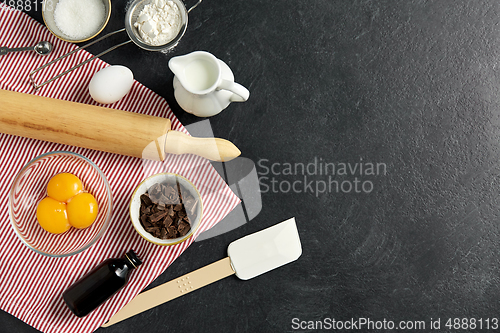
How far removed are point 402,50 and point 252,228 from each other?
625 millimetres

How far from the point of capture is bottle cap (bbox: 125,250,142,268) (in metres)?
0.86

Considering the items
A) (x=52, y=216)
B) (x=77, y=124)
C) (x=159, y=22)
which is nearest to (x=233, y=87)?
(x=159, y=22)

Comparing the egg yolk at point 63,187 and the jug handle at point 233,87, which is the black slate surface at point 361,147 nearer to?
the jug handle at point 233,87

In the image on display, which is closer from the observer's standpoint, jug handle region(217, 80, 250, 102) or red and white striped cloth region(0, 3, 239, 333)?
jug handle region(217, 80, 250, 102)

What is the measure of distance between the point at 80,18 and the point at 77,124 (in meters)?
0.27

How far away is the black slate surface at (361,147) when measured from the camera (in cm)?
96

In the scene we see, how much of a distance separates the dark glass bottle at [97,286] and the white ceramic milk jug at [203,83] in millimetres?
390

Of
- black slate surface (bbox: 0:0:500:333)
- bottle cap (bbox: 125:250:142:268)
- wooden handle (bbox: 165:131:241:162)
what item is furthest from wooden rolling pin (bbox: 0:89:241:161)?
bottle cap (bbox: 125:250:142:268)

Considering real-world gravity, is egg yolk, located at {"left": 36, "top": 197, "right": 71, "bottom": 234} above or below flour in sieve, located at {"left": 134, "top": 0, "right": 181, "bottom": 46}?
below

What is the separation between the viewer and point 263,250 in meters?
0.94

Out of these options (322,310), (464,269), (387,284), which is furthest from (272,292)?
(464,269)

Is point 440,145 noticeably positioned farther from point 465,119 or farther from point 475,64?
point 475,64

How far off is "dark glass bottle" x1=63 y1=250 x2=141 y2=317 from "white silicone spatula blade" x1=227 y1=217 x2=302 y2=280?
24 cm

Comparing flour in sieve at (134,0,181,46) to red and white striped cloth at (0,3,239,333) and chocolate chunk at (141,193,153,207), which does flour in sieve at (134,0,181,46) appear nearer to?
red and white striped cloth at (0,3,239,333)
